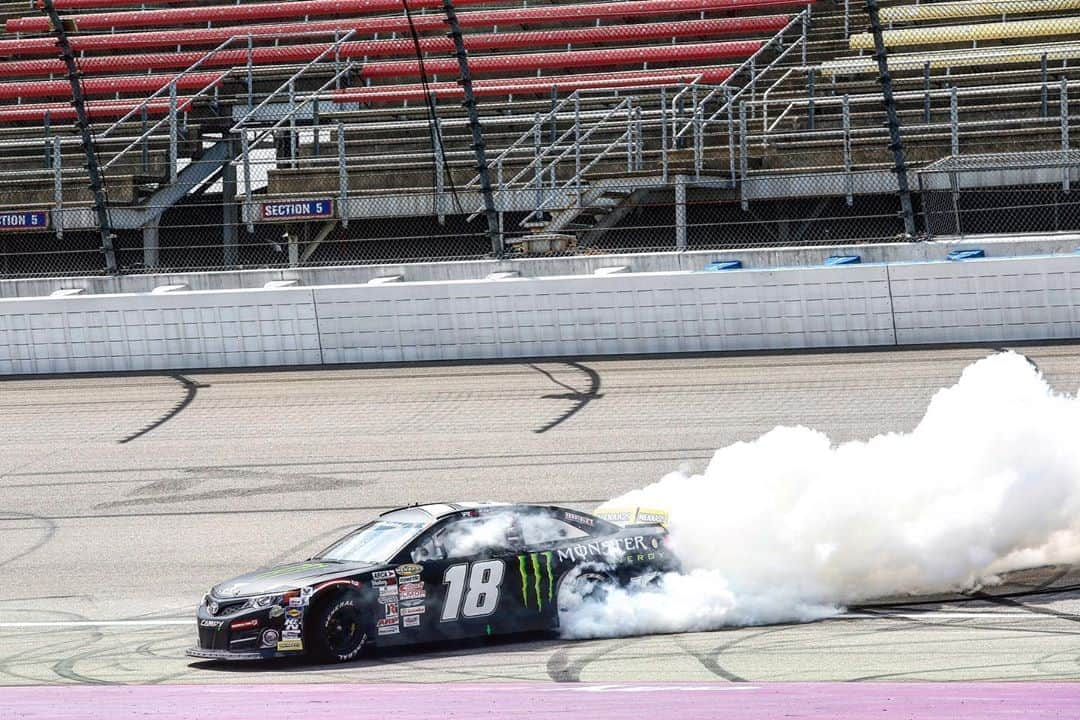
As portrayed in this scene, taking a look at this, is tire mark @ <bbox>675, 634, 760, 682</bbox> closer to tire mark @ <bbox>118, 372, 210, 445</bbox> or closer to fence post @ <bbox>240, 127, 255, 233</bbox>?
tire mark @ <bbox>118, 372, 210, 445</bbox>

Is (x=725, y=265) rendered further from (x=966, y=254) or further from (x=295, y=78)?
(x=295, y=78)

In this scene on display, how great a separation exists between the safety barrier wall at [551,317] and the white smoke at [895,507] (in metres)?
5.81

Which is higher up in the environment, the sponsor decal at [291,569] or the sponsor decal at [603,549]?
the sponsor decal at [291,569]

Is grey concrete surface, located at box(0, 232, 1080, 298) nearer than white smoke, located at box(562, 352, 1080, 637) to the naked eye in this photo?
Result: No

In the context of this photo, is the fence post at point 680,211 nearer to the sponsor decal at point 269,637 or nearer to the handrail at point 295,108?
the handrail at point 295,108

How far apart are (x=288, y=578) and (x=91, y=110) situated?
769 inches

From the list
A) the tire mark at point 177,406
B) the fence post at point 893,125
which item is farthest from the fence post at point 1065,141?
the tire mark at point 177,406

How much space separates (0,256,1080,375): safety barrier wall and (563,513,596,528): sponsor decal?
7.41m

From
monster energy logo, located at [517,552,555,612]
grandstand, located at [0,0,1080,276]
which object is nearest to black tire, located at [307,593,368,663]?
monster energy logo, located at [517,552,555,612]

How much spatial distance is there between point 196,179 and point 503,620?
1684 cm

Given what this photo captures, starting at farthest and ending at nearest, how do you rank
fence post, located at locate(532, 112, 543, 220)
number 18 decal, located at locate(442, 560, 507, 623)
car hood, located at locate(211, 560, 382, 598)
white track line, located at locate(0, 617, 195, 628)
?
fence post, located at locate(532, 112, 543, 220)
white track line, located at locate(0, 617, 195, 628)
number 18 decal, located at locate(442, 560, 507, 623)
car hood, located at locate(211, 560, 382, 598)

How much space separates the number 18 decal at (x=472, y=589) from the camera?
9.51 m

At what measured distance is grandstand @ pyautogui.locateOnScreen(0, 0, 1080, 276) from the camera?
67.5ft

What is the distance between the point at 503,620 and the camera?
956 centimetres
